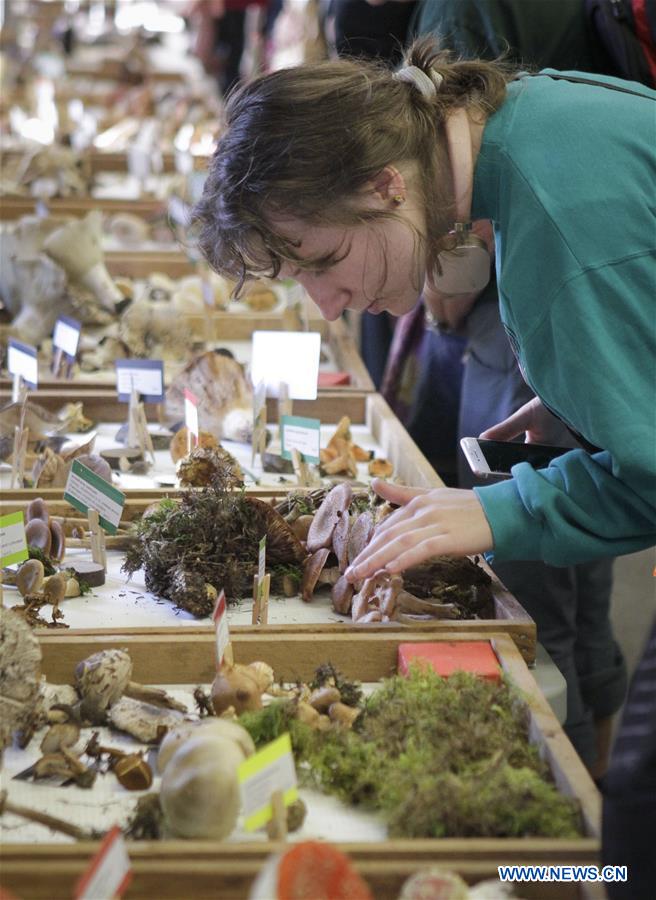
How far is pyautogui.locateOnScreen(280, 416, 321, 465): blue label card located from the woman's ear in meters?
1.01

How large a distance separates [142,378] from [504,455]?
1.32 m

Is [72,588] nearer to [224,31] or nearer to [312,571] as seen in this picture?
[312,571]

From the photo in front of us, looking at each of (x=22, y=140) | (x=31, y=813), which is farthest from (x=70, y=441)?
(x=22, y=140)

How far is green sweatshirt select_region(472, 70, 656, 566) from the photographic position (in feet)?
4.74

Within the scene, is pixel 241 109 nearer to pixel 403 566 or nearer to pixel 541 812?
pixel 403 566

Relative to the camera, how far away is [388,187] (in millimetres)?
1604

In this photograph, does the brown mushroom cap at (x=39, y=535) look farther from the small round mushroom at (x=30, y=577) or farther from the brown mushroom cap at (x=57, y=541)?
the small round mushroom at (x=30, y=577)

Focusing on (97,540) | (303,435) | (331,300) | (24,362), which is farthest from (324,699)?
(24,362)

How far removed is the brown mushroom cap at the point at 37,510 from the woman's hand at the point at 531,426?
88 cm

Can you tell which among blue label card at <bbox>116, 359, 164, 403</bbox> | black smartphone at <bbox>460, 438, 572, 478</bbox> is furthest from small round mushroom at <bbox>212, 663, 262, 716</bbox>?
blue label card at <bbox>116, 359, 164, 403</bbox>

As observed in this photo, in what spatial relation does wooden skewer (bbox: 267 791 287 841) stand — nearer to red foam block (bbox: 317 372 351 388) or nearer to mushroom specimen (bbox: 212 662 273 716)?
mushroom specimen (bbox: 212 662 273 716)

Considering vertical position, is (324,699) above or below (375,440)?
above

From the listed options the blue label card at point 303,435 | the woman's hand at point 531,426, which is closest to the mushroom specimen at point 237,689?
the woman's hand at point 531,426

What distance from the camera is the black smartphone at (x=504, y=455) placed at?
77.5 inches
